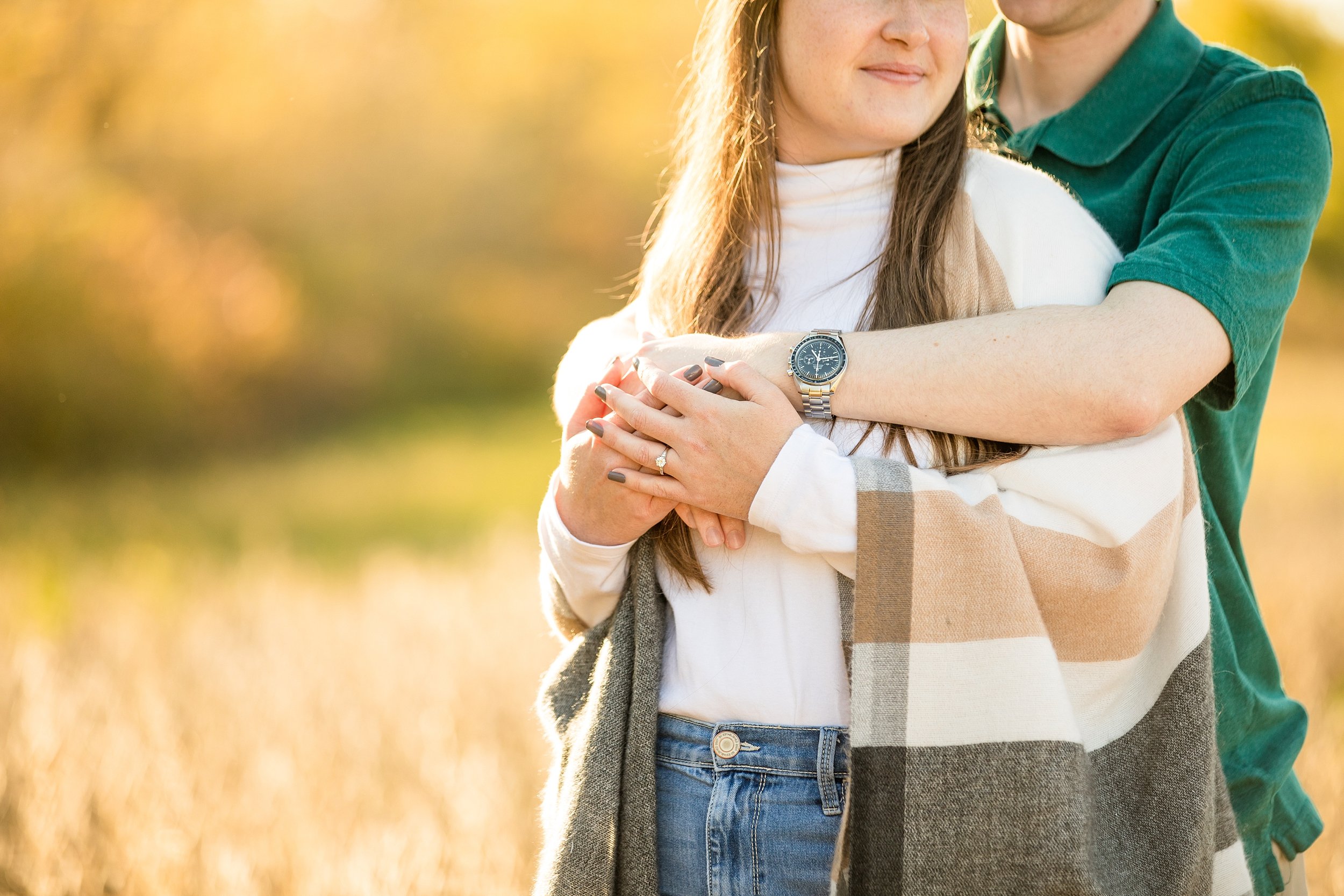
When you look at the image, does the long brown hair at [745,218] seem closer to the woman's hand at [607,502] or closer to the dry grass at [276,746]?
the woman's hand at [607,502]

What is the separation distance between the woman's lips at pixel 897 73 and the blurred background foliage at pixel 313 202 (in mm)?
Result: 4748

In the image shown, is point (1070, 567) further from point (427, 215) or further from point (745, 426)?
point (427, 215)

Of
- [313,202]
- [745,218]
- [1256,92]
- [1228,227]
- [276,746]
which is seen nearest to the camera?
[1228,227]

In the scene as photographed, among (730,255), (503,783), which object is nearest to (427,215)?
(503,783)

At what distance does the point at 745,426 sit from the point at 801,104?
Answer: 1.88 feet

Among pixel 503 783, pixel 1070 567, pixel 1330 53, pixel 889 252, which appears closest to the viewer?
pixel 1070 567

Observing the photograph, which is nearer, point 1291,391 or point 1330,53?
point 1330,53

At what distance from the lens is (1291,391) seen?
360 inches

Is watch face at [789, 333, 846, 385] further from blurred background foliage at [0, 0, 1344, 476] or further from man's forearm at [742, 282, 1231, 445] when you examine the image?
blurred background foliage at [0, 0, 1344, 476]

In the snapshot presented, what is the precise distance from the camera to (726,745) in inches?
55.9

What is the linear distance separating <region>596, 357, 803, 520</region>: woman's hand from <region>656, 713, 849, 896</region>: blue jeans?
0.31 m

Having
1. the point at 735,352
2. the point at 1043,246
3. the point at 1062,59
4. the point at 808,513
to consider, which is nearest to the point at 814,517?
the point at 808,513

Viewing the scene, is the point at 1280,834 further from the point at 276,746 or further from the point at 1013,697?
the point at 276,746

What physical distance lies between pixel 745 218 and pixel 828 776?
85cm
